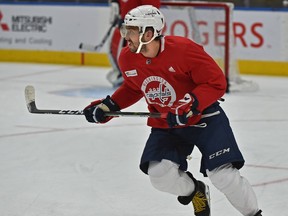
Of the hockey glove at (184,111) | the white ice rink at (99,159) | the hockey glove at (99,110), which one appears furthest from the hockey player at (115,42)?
the hockey glove at (184,111)

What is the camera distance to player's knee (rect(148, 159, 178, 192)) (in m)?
2.85

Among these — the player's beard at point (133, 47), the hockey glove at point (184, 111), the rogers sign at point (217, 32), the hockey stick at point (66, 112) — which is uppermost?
the player's beard at point (133, 47)

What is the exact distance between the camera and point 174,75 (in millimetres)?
2812

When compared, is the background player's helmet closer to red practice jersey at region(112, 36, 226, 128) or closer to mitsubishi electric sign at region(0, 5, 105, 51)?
red practice jersey at region(112, 36, 226, 128)

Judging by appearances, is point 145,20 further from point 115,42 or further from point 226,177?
point 115,42

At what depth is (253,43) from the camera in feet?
26.0

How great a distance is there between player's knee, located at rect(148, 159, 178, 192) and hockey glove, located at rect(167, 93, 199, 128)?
210 millimetres

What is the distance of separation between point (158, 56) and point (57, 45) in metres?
6.36

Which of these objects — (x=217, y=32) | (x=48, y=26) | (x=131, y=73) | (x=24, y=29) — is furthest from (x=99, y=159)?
(x=24, y=29)

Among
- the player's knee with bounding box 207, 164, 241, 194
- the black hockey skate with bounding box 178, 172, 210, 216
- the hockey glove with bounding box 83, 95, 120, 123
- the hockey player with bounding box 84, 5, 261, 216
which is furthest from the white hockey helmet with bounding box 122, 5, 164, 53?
the black hockey skate with bounding box 178, 172, 210, 216

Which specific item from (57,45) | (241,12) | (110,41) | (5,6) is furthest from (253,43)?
(5,6)

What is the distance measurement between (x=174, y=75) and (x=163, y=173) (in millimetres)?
353

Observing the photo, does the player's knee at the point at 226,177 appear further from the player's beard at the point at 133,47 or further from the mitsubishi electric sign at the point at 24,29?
the mitsubishi electric sign at the point at 24,29

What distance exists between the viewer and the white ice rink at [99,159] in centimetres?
336
